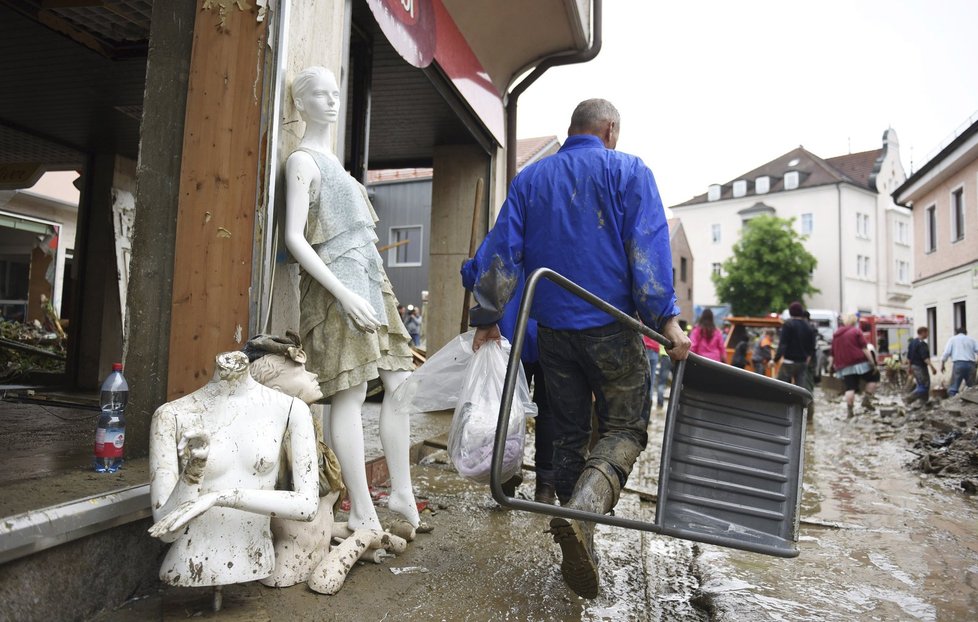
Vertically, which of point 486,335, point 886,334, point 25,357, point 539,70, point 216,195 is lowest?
point 25,357

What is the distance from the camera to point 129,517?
6.85ft

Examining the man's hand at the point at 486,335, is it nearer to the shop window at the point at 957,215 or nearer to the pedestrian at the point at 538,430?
the pedestrian at the point at 538,430

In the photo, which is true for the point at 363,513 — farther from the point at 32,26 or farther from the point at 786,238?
the point at 786,238

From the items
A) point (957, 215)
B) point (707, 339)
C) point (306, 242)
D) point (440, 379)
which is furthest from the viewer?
point (957, 215)

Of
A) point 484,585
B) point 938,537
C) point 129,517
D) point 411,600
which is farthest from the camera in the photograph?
point 938,537

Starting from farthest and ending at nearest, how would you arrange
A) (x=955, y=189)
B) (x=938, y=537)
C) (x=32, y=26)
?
(x=955, y=189) → (x=32, y=26) → (x=938, y=537)

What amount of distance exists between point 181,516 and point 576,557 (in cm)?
120

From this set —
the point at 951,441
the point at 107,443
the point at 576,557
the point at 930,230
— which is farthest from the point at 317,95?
the point at 930,230

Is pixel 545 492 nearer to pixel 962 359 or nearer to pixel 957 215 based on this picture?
pixel 962 359

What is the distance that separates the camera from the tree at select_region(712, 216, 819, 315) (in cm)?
4356

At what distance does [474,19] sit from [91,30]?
327 centimetres

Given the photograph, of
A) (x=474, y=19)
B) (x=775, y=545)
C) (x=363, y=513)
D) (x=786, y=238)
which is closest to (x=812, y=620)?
(x=775, y=545)

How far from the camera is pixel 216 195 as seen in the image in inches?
101

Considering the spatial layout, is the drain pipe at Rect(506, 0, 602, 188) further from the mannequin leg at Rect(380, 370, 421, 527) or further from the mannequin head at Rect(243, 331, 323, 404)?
the mannequin head at Rect(243, 331, 323, 404)
